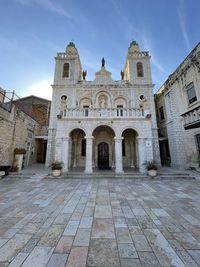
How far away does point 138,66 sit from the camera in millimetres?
16156

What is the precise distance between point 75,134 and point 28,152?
6.16 metres

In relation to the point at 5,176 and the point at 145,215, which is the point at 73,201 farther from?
the point at 5,176

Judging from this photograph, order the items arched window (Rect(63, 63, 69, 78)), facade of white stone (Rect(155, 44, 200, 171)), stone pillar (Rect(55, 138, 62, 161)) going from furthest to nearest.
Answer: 1. arched window (Rect(63, 63, 69, 78))
2. facade of white stone (Rect(155, 44, 200, 171))
3. stone pillar (Rect(55, 138, 62, 161))

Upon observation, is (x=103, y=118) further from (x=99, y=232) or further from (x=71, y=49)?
(x=71, y=49)

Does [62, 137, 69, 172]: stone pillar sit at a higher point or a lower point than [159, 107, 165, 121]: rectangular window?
lower

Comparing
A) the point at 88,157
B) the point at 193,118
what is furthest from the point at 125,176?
the point at 193,118

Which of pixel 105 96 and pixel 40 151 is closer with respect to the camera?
pixel 105 96

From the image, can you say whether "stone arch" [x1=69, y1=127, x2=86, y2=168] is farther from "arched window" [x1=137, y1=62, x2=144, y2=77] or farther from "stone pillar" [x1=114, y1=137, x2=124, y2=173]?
"arched window" [x1=137, y1=62, x2=144, y2=77]

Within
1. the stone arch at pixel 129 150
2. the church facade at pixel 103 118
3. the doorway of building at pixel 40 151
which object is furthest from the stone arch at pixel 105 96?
the doorway of building at pixel 40 151

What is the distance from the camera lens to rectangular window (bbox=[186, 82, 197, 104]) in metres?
10.7

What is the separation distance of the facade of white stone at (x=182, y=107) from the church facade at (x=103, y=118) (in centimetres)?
164

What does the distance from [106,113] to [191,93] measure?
7855 mm

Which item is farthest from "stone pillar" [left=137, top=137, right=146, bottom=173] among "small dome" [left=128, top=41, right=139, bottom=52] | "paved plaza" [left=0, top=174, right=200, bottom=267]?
"small dome" [left=128, top=41, right=139, bottom=52]

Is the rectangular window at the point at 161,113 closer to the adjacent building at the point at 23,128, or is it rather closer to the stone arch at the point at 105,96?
the stone arch at the point at 105,96
